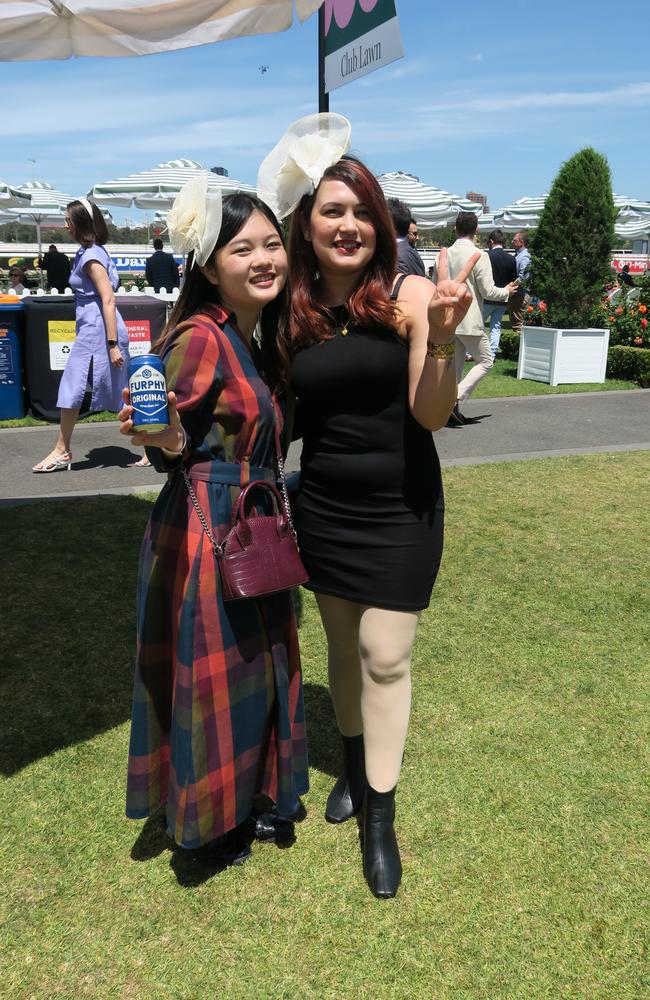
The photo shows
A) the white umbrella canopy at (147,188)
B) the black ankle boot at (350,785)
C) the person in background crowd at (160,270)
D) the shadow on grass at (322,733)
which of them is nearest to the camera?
the black ankle boot at (350,785)

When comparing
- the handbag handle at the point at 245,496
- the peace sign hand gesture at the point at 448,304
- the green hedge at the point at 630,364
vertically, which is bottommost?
the green hedge at the point at 630,364

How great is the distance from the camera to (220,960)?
208 cm

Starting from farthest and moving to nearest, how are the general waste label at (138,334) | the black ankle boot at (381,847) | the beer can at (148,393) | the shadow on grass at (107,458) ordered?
the general waste label at (138,334)
the shadow on grass at (107,458)
the black ankle boot at (381,847)
the beer can at (148,393)

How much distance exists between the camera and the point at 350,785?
268 cm

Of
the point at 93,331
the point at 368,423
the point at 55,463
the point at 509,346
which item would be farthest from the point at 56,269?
the point at 368,423

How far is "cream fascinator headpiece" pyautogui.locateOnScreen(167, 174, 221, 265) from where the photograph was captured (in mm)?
1983

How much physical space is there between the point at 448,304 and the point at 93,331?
468 centimetres

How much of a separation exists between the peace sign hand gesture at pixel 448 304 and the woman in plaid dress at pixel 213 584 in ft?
1.34

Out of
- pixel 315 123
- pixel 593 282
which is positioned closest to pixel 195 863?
pixel 315 123

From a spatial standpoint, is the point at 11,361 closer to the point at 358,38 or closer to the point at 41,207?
the point at 358,38

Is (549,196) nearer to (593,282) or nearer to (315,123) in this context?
(593,282)

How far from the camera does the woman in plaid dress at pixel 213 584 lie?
2.04m

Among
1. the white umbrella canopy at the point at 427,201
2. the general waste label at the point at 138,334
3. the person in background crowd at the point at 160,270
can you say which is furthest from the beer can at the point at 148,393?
the white umbrella canopy at the point at 427,201

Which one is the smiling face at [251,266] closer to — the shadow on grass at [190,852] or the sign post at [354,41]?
the shadow on grass at [190,852]
